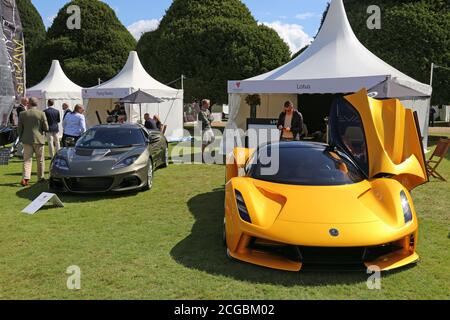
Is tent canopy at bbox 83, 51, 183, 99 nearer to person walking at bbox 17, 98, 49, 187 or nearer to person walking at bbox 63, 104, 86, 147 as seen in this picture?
person walking at bbox 63, 104, 86, 147

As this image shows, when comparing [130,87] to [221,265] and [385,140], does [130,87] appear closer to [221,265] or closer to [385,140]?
[385,140]

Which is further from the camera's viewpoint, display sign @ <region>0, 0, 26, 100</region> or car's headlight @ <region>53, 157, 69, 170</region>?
display sign @ <region>0, 0, 26, 100</region>

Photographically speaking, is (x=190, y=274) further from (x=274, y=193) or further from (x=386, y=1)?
(x=386, y=1)

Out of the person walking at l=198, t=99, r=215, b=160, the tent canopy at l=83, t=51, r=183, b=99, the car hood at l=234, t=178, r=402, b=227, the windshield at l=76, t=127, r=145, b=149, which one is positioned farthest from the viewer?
the tent canopy at l=83, t=51, r=183, b=99

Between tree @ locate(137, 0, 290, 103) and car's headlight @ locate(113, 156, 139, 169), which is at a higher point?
tree @ locate(137, 0, 290, 103)

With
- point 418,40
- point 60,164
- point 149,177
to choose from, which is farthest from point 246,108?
point 418,40

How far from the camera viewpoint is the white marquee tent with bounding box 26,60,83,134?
19359 millimetres

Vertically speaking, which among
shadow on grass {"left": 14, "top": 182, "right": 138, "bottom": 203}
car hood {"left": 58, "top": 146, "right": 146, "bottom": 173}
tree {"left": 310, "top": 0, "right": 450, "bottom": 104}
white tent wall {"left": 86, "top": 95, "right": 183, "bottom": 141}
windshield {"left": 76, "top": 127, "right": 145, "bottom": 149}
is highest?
tree {"left": 310, "top": 0, "right": 450, "bottom": 104}

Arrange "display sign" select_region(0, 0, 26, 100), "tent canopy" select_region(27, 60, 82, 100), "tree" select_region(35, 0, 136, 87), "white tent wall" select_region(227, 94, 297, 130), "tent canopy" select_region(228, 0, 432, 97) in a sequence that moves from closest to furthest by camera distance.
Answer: "tent canopy" select_region(228, 0, 432, 97) < "white tent wall" select_region(227, 94, 297, 130) < "display sign" select_region(0, 0, 26, 100) < "tent canopy" select_region(27, 60, 82, 100) < "tree" select_region(35, 0, 136, 87)

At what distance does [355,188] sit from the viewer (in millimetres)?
4449

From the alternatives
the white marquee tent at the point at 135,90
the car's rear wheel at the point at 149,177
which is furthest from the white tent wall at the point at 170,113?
the car's rear wheel at the point at 149,177

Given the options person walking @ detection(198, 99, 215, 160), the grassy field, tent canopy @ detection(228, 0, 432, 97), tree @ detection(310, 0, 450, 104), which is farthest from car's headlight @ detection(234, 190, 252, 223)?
tree @ detection(310, 0, 450, 104)

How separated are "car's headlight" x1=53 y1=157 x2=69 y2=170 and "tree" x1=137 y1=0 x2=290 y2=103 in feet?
65.0
